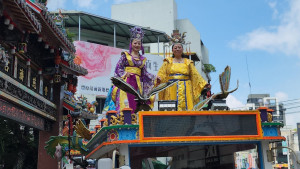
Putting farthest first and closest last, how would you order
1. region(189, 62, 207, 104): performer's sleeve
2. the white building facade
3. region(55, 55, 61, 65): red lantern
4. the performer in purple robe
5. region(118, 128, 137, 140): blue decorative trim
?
the white building facade < region(55, 55, 61, 65): red lantern < region(189, 62, 207, 104): performer's sleeve < the performer in purple robe < region(118, 128, 137, 140): blue decorative trim

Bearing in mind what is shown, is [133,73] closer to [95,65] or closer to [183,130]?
[183,130]

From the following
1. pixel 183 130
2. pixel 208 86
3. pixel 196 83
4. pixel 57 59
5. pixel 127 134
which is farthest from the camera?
pixel 57 59

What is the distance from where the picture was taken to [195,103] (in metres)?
10.9

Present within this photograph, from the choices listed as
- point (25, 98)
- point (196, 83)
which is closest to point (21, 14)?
point (25, 98)

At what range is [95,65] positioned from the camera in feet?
106

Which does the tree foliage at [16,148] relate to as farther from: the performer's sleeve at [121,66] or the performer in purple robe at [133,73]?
the performer in purple robe at [133,73]

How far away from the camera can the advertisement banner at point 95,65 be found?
3156 centimetres

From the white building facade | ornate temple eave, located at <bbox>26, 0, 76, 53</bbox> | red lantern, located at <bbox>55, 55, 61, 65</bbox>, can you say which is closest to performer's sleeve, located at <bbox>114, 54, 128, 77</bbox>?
ornate temple eave, located at <bbox>26, 0, 76, 53</bbox>

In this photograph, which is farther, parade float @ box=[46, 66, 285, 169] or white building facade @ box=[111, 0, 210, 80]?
white building facade @ box=[111, 0, 210, 80]

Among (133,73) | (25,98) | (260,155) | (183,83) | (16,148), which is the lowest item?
(260,155)

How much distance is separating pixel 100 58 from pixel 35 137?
1248 centimetres

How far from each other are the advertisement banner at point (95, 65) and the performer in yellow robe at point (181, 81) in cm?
2105

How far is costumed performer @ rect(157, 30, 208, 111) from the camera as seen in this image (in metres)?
10.8

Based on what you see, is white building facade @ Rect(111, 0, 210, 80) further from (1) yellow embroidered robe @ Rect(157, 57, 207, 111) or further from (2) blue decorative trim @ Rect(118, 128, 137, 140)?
(2) blue decorative trim @ Rect(118, 128, 137, 140)
